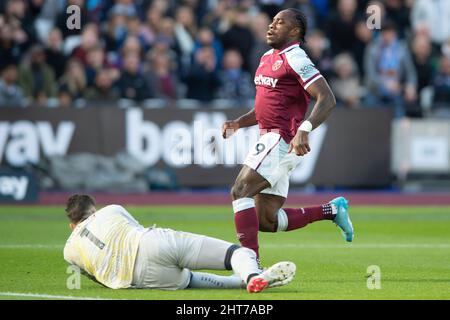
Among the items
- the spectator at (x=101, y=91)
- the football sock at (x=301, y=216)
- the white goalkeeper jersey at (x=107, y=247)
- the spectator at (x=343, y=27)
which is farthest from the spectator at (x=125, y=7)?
the white goalkeeper jersey at (x=107, y=247)

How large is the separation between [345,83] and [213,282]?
44.1 feet

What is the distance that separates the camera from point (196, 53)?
72.1 feet

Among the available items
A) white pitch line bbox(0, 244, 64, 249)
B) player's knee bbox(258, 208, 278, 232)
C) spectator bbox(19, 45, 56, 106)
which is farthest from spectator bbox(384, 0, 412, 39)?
player's knee bbox(258, 208, 278, 232)

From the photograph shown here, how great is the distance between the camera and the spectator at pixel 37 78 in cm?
2066

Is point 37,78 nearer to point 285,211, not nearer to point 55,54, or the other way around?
point 55,54

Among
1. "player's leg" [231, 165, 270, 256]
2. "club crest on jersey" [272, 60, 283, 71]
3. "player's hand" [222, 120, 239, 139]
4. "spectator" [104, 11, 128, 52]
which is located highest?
"spectator" [104, 11, 128, 52]

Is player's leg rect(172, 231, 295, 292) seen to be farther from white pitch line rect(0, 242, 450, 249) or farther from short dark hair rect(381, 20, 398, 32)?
short dark hair rect(381, 20, 398, 32)

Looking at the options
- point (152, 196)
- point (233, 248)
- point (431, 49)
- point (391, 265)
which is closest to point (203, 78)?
point (152, 196)

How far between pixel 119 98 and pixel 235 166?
8.57 ft

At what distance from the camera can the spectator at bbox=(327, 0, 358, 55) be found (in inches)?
902

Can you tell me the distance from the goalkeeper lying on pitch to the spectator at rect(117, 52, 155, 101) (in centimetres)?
1236

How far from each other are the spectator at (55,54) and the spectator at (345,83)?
17.2 ft

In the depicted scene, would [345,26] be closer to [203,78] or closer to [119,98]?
[203,78]

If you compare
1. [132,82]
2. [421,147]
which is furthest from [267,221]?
[421,147]
